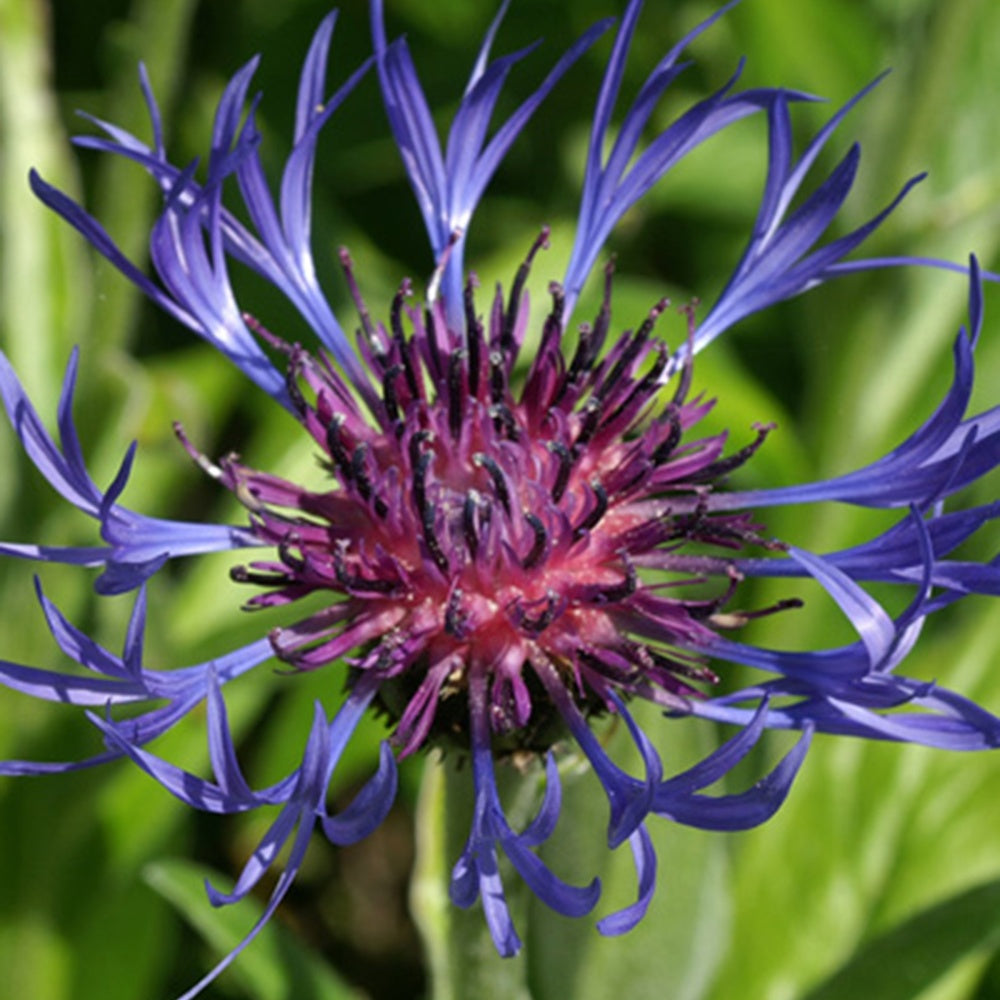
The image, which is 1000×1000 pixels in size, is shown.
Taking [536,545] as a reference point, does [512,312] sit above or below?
above

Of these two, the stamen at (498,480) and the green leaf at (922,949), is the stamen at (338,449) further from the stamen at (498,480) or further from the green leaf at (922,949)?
the green leaf at (922,949)

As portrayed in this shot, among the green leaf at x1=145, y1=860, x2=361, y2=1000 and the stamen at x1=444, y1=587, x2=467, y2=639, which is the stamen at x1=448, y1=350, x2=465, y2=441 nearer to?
the stamen at x1=444, y1=587, x2=467, y2=639

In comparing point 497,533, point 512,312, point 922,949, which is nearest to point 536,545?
point 497,533

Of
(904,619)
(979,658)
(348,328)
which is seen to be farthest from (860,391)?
(904,619)

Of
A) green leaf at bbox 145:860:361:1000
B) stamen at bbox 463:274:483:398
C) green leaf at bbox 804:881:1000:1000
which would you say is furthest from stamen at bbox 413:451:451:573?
green leaf at bbox 804:881:1000:1000

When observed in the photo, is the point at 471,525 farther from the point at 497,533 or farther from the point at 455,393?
the point at 455,393

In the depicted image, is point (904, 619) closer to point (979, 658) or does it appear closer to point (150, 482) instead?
point (979, 658)
